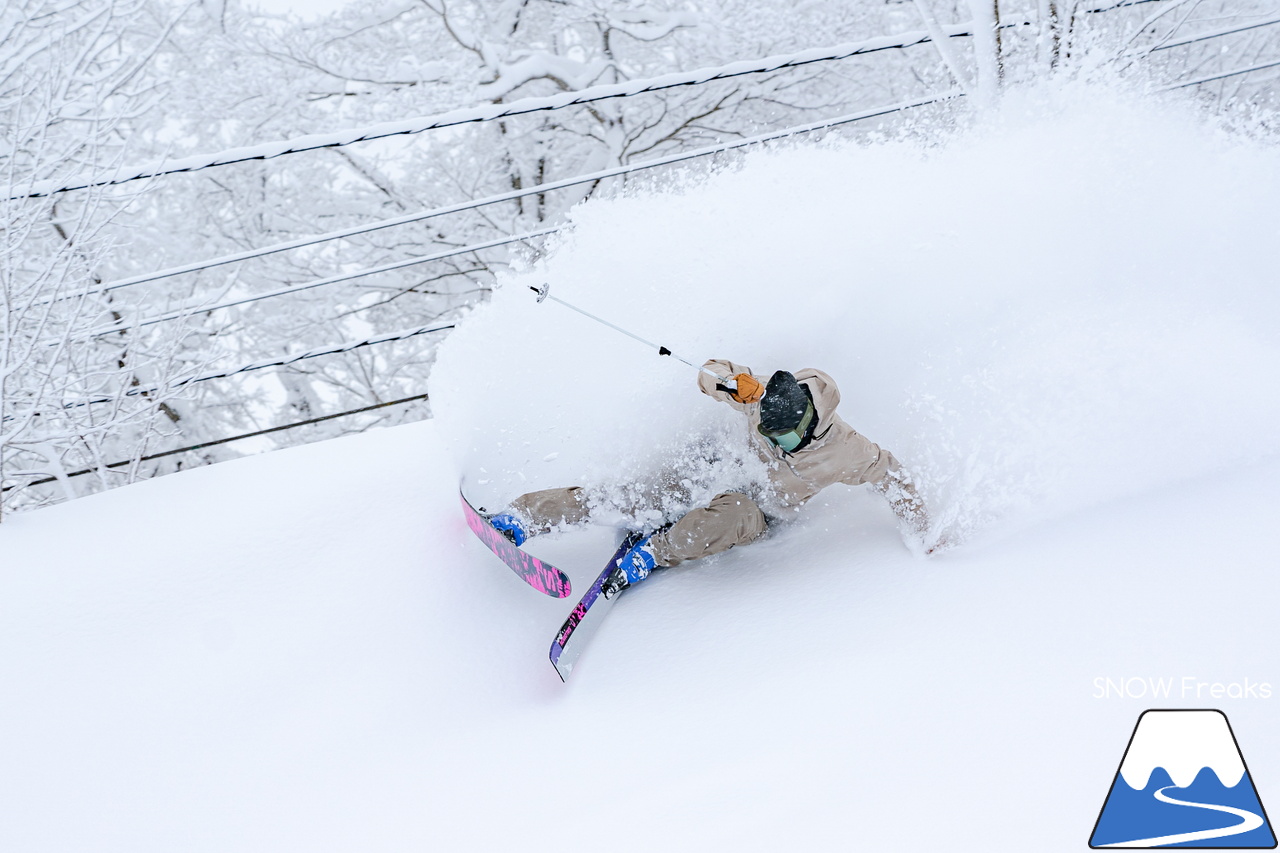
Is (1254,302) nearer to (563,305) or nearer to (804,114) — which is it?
(563,305)

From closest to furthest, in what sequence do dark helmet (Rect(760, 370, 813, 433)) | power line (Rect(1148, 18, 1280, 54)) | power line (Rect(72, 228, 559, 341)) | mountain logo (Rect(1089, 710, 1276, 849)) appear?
mountain logo (Rect(1089, 710, 1276, 849)), dark helmet (Rect(760, 370, 813, 433)), power line (Rect(72, 228, 559, 341)), power line (Rect(1148, 18, 1280, 54))

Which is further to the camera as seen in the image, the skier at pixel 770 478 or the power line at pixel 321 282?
the power line at pixel 321 282

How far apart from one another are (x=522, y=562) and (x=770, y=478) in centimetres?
74

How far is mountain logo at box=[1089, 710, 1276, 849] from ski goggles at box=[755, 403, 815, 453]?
2.89 feet

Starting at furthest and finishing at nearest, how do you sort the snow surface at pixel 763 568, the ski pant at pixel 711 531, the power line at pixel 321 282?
the power line at pixel 321 282
the ski pant at pixel 711 531
the snow surface at pixel 763 568

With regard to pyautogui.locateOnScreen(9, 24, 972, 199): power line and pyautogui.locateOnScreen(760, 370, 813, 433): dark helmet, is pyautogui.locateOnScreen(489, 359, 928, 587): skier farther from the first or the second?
pyautogui.locateOnScreen(9, 24, 972, 199): power line

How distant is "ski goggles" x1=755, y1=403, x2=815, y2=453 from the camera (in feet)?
6.12

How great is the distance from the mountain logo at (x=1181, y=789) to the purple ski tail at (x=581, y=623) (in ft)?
3.90

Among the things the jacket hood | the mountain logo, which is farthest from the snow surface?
the jacket hood

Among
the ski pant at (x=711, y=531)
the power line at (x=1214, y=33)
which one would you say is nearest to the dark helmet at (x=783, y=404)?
the ski pant at (x=711, y=531)

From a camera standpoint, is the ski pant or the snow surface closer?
the snow surface

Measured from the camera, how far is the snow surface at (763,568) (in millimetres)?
1520

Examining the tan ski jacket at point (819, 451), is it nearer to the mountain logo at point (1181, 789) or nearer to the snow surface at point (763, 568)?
the snow surface at point (763, 568)

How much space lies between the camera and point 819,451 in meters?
1.99
